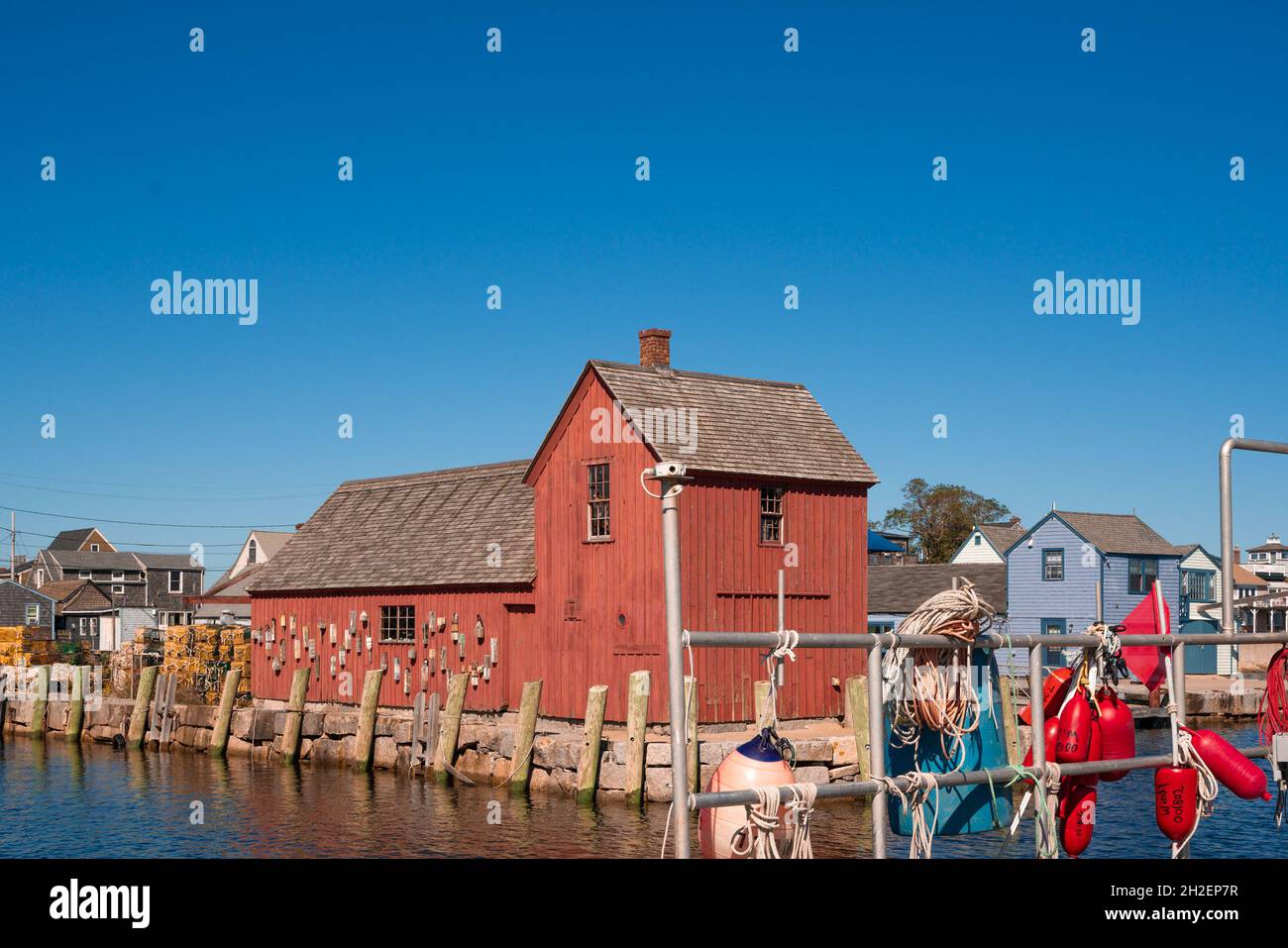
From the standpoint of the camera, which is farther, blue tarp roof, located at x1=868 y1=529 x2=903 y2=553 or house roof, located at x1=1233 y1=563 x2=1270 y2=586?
house roof, located at x1=1233 y1=563 x2=1270 y2=586

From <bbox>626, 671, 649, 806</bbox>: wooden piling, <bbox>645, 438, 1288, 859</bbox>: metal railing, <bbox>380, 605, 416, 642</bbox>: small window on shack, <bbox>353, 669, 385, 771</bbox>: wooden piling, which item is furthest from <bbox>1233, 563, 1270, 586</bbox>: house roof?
<bbox>645, 438, 1288, 859</bbox>: metal railing

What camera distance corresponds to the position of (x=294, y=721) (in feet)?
110

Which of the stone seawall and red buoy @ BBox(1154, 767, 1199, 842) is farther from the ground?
red buoy @ BBox(1154, 767, 1199, 842)

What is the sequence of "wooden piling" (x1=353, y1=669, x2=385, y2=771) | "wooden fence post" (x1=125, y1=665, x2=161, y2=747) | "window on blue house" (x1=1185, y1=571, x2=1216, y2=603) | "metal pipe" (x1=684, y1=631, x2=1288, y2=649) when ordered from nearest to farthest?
"metal pipe" (x1=684, y1=631, x2=1288, y2=649), "wooden piling" (x1=353, y1=669, x2=385, y2=771), "wooden fence post" (x1=125, y1=665, x2=161, y2=747), "window on blue house" (x1=1185, y1=571, x2=1216, y2=603)

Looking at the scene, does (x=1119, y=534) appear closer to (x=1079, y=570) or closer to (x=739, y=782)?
(x=1079, y=570)

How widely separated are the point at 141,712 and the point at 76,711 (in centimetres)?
330

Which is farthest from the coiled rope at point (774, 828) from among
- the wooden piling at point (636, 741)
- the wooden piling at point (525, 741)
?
the wooden piling at point (525, 741)

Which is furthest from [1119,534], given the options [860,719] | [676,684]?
[676,684]

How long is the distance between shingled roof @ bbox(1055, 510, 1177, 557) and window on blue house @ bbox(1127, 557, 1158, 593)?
0.48 m

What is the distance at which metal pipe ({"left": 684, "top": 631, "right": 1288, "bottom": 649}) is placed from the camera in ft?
19.2

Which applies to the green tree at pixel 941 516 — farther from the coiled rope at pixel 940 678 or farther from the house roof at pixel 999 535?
the coiled rope at pixel 940 678

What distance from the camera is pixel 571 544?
30.4 metres

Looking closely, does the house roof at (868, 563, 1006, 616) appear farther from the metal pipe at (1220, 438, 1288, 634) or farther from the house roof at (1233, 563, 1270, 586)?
the metal pipe at (1220, 438, 1288, 634)
